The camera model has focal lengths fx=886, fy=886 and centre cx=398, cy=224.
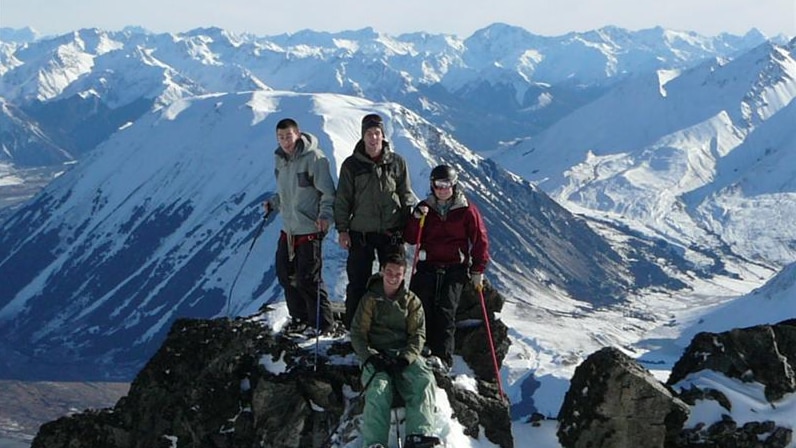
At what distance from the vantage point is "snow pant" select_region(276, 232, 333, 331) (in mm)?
22641

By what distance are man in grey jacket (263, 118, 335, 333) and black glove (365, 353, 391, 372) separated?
3475 millimetres

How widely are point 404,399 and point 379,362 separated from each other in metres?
0.93

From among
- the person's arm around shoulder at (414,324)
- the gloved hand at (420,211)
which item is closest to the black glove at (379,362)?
the person's arm around shoulder at (414,324)

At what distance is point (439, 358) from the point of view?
21438mm

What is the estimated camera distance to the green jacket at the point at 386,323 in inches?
754

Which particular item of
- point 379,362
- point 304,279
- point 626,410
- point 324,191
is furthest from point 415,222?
point 626,410

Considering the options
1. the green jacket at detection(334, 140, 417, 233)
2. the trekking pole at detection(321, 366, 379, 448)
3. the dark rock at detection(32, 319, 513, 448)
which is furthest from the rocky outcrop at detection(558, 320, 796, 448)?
the green jacket at detection(334, 140, 417, 233)

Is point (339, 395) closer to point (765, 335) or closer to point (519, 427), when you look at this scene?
point (519, 427)

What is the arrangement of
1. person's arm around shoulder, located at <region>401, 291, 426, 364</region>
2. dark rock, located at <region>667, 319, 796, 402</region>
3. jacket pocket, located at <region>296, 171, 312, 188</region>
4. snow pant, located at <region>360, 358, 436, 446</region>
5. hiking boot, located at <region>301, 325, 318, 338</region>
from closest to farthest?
snow pant, located at <region>360, 358, 436, 446</region>, person's arm around shoulder, located at <region>401, 291, 426, 364</region>, jacket pocket, located at <region>296, 171, 312, 188</region>, dark rock, located at <region>667, 319, 796, 402</region>, hiking boot, located at <region>301, 325, 318, 338</region>

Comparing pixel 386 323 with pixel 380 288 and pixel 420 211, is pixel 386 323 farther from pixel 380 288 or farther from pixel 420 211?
pixel 420 211

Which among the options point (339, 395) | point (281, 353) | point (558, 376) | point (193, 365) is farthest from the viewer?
point (558, 376)

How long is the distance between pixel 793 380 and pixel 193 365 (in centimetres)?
1563

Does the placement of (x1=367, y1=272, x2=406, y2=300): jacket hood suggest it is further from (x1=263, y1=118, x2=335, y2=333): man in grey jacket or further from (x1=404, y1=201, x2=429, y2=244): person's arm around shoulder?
(x1=263, y1=118, x2=335, y2=333): man in grey jacket

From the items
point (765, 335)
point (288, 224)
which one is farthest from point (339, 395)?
point (765, 335)
